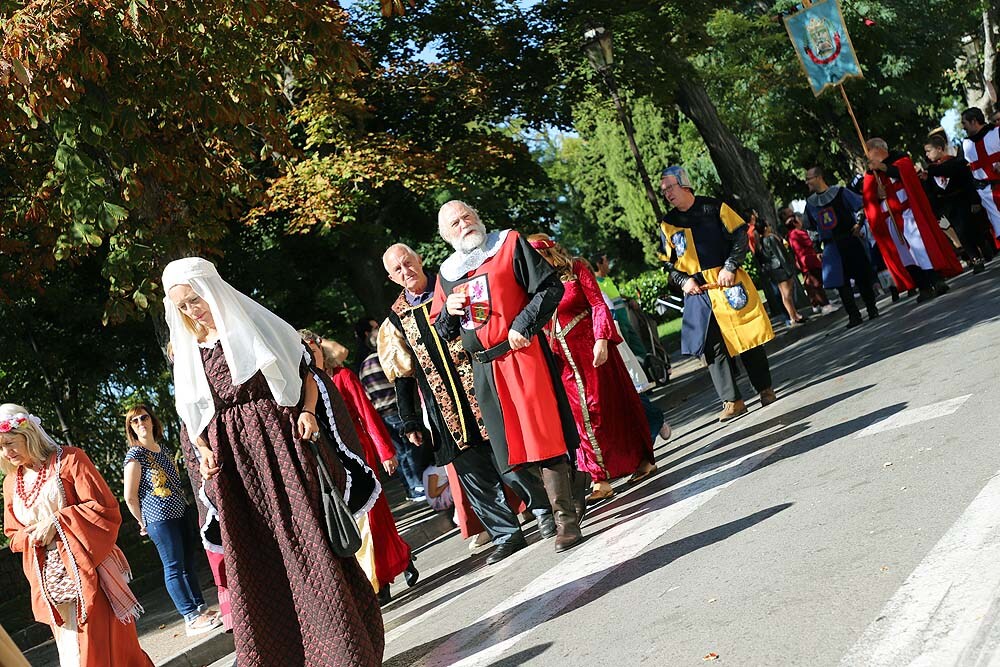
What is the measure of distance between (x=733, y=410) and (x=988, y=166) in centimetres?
641

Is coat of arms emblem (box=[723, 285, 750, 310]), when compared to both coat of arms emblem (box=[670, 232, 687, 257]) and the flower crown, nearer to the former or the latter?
coat of arms emblem (box=[670, 232, 687, 257])

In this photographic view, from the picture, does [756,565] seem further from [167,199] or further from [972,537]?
[167,199]

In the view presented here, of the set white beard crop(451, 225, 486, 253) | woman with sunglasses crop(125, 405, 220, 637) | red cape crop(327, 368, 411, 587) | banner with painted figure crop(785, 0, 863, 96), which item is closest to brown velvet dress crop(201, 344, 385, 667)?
white beard crop(451, 225, 486, 253)

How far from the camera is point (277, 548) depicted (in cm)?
554

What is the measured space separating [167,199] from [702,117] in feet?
40.7

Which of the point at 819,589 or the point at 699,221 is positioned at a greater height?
the point at 699,221

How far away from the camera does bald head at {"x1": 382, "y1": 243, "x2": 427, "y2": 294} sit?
8.27m

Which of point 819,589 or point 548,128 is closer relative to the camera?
point 819,589

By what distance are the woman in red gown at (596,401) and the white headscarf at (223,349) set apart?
10.9 feet

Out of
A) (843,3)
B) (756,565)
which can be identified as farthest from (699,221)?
(843,3)

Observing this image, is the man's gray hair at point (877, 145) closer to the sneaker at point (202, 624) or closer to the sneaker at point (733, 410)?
the sneaker at point (733, 410)

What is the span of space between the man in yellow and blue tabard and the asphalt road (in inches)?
22.7

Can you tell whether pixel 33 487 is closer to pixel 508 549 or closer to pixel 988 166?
pixel 508 549

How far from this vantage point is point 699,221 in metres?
10.1
